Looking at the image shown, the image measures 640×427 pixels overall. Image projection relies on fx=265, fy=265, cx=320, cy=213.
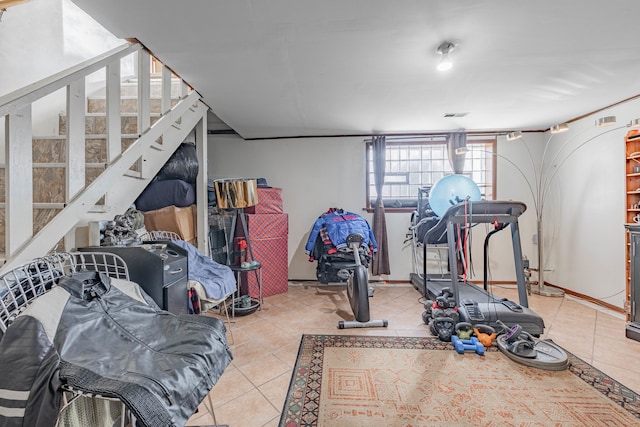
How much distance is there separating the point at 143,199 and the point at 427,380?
117 inches

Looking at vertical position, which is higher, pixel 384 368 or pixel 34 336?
pixel 34 336

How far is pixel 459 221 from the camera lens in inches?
100

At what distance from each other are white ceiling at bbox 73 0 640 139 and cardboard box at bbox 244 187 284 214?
104 cm

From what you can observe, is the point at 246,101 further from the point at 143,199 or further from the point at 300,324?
the point at 300,324

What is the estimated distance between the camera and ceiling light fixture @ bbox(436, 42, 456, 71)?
73.0 inches

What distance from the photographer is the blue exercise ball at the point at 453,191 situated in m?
2.82

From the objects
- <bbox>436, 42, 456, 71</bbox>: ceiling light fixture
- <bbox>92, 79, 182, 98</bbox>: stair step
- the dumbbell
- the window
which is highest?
<bbox>92, 79, 182, 98</bbox>: stair step

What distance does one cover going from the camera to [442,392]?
5.68 feet

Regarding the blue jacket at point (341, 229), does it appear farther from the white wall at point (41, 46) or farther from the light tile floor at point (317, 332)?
the white wall at point (41, 46)

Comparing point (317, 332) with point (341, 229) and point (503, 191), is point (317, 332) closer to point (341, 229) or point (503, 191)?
point (341, 229)

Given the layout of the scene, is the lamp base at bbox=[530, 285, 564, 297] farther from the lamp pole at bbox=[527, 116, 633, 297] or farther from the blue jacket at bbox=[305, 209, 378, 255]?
the blue jacket at bbox=[305, 209, 378, 255]

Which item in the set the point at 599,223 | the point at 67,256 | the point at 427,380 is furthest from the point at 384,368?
the point at 599,223

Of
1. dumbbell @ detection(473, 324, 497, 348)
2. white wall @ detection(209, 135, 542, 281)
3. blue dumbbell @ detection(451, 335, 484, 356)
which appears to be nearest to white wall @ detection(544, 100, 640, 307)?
white wall @ detection(209, 135, 542, 281)

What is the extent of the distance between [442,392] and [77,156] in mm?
2710
